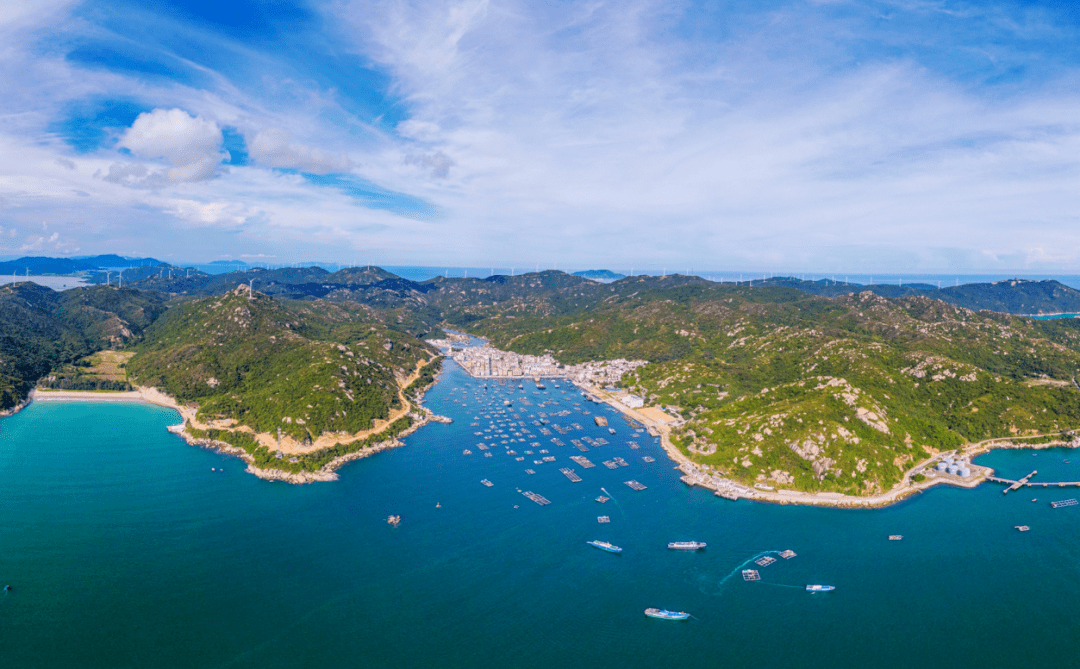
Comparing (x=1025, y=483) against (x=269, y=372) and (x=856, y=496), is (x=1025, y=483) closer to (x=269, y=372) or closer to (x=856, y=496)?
(x=856, y=496)

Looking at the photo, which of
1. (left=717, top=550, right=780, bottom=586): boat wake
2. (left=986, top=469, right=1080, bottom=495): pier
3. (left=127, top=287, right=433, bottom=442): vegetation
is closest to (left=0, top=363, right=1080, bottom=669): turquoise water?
(left=717, top=550, right=780, bottom=586): boat wake

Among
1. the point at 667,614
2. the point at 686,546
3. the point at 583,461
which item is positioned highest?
the point at 583,461

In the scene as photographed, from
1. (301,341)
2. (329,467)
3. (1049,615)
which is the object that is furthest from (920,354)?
(301,341)

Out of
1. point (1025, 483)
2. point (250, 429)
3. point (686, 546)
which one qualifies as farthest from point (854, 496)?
point (250, 429)

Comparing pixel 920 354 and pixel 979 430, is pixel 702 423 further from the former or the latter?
pixel 920 354

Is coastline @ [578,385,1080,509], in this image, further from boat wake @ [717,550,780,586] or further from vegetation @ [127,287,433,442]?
vegetation @ [127,287,433,442]

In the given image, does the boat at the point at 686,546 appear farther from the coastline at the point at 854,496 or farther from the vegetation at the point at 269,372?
the vegetation at the point at 269,372
